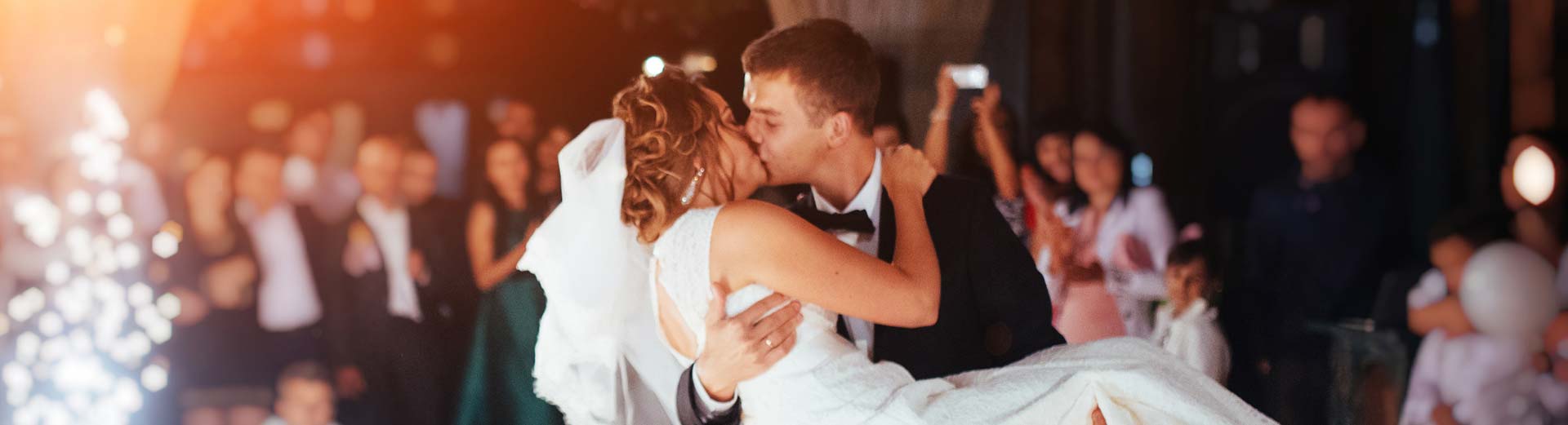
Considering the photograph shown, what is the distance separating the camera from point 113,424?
13.3ft

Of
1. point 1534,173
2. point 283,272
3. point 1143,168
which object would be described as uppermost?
point 283,272

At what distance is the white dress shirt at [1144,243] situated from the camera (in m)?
3.88

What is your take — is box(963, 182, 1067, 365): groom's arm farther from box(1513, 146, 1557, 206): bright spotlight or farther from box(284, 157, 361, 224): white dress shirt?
box(284, 157, 361, 224): white dress shirt

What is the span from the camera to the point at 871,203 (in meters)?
2.06

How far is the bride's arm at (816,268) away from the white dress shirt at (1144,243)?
2117 mm

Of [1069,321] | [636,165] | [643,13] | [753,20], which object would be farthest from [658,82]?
[643,13]

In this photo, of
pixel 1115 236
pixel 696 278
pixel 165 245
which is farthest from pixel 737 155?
pixel 165 245

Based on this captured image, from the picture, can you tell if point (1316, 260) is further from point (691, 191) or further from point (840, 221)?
point (691, 191)

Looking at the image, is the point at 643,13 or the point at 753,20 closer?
the point at 753,20

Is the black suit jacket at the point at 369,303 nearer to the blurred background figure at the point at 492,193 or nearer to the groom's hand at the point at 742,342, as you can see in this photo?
the blurred background figure at the point at 492,193

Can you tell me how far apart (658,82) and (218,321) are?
292 centimetres

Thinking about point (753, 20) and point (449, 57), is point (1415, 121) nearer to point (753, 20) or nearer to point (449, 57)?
point (753, 20)

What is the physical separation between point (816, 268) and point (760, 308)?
4.0 inches

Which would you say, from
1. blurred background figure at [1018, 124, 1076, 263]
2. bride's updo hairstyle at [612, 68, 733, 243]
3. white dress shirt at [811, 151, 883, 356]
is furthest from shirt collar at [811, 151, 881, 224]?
blurred background figure at [1018, 124, 1076, 263]
